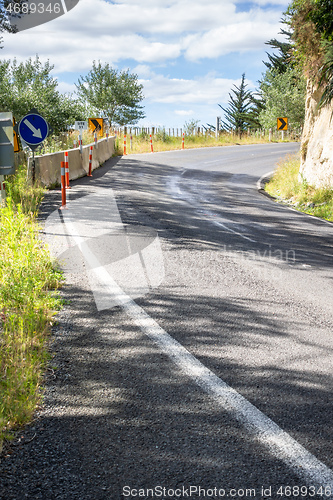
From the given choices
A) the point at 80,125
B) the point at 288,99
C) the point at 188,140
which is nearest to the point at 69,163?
the point at 80,125

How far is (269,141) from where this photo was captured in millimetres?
38594

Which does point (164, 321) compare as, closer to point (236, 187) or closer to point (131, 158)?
point (236, 187)

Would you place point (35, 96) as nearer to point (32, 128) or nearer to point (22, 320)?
point (32, 128)

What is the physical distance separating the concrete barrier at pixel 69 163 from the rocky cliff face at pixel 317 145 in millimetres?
8273

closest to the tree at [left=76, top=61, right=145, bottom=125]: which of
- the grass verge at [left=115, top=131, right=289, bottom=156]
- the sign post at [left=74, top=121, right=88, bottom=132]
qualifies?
the grass verge at [left=115, top=131, right=289, bottom=156]

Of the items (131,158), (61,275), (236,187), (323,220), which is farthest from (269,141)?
(61,275)

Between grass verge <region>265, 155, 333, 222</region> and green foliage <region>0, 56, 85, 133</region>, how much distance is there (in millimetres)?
19439

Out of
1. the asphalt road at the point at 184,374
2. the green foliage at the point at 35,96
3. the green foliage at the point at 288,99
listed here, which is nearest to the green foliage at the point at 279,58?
the green foliage at the point at 288,99

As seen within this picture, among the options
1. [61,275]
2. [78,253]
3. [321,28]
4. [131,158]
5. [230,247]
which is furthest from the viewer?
[131,158]

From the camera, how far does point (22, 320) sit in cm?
455

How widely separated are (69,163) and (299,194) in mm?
8123

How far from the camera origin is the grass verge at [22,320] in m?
3.46

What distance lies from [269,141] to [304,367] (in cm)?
3637

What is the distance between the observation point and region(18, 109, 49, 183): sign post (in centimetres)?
1280
